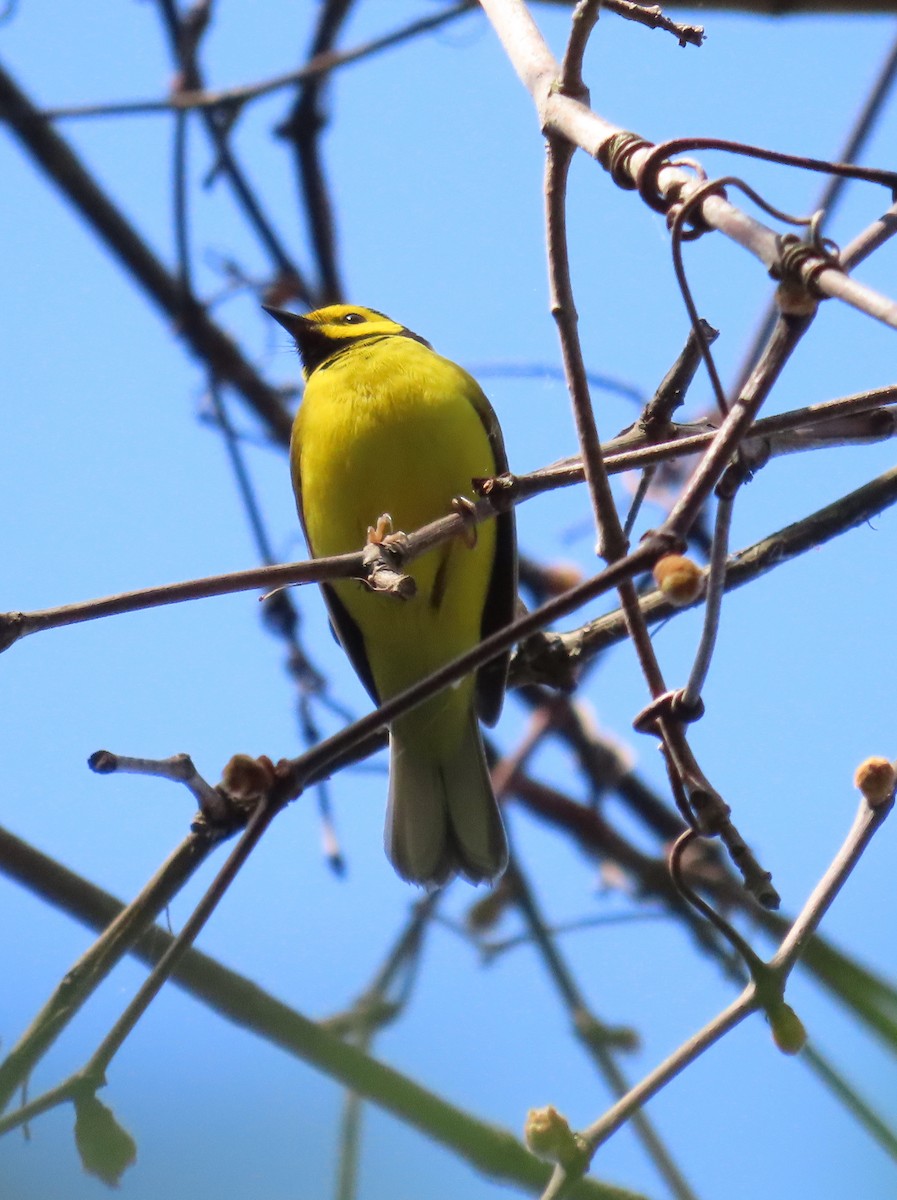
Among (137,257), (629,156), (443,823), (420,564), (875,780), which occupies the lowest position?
(875,780)

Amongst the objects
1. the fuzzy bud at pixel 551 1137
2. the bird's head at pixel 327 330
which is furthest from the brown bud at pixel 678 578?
the bird's head at pixel 327 330

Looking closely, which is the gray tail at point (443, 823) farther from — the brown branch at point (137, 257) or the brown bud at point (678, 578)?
the brown bud at point (678, 578)

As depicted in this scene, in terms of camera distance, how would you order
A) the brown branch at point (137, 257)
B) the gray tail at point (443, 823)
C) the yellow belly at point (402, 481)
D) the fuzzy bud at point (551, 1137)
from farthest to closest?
1. the brown branch at point (137, 257)
2. the yellow belly at point (402, 481)
3. the gray tail at point (443, 823)
4. the fuzzy bud at point (551, 1137)

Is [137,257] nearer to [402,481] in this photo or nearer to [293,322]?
[293,322]

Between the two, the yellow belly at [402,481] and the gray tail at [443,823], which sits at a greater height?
the yellow belly at [402,481]

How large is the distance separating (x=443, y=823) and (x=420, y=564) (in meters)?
0.70

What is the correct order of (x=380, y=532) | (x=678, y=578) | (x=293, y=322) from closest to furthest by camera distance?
(x=678, y=578)
(x=380, y=532)
(x=293, y=322)

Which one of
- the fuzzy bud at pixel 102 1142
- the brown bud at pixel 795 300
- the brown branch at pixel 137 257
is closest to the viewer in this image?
the fuzzy bud at pixel 102 1142

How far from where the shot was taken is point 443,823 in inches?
142

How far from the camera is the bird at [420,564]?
11.8ft

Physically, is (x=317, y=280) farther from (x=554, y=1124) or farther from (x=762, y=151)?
(x=554, y=1124)

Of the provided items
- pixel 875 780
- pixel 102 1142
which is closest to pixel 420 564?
pixel 875 780

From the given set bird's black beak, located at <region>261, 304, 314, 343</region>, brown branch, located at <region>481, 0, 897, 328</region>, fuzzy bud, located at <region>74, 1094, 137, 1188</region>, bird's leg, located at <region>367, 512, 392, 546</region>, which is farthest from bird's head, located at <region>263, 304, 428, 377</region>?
fuzzy bud, located at <region>74, 1094, 137, 1188</region>

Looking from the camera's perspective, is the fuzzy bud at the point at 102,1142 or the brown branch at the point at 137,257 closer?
the fuzzy bud at the point at 102,1142
